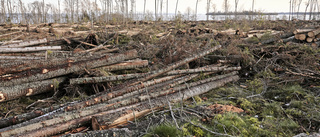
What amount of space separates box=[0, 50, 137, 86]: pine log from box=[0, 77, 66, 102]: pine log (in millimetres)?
109

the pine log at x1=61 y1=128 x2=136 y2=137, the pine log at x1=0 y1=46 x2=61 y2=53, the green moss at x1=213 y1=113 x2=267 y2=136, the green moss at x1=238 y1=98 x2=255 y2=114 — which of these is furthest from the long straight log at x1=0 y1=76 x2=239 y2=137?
the pine log at x1=0 y1=46 x2=61 y2=53

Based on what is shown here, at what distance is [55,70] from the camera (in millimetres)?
4648

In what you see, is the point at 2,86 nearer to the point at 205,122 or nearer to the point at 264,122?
the point at 205,122

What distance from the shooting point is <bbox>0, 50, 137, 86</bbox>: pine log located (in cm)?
427

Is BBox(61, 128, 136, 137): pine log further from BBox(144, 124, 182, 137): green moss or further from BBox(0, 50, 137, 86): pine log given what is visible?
BBox(0, 50, 137, 86): pine log

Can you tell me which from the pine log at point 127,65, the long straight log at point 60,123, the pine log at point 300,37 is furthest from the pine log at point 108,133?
the pine log at point 300,37

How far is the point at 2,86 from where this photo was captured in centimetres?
418

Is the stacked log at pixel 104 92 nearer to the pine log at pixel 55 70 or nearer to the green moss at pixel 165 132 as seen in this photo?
the pine log at pixel 55 70

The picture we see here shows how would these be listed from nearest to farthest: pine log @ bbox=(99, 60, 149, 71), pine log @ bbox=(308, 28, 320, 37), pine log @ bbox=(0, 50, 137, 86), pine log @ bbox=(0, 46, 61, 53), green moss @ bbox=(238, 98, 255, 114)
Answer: green moss @ bbox=(238, 98, 255, 114) → pine log @ bbox=(0, 50, 137, 86) → pine log @ bbox=(99, 60, 149, 71) → pine log @ bbox=(0, 46, 61, 53) → pine log @ bbox=(308, 28, 320, 37)

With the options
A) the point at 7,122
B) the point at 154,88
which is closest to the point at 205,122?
the point at 154,88

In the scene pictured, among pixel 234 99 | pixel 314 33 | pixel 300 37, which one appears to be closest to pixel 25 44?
pixel 234 99

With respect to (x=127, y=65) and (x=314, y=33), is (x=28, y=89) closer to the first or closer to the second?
(x=127, y=65)

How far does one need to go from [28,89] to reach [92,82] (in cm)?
135

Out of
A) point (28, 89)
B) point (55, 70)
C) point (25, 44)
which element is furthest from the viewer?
point (25, 44)
